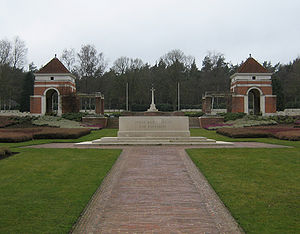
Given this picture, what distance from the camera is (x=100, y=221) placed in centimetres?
557

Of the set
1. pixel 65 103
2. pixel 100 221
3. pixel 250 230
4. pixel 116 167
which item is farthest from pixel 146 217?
pixel 65 103

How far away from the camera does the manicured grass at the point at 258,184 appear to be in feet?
17.8

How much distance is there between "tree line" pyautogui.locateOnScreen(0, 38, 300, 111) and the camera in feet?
184

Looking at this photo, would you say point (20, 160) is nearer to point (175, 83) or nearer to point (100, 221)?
A: point (100, 221)

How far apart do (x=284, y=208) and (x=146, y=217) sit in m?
2.98

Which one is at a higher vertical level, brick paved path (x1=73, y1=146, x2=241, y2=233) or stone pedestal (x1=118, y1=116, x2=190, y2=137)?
stone pedestal (x1=118, y1=116, x2=190, y2=137)

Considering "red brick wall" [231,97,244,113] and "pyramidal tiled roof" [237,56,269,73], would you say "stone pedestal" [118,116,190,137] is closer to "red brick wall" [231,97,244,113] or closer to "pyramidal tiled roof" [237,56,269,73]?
"red brick wall" [231,97,244,113]

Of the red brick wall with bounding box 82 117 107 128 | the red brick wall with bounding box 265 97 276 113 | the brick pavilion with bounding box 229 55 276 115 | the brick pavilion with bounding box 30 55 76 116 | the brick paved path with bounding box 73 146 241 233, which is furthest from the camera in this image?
the brick pavilion with bounding box 30 55 76 116

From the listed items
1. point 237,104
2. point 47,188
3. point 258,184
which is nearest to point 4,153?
point 47,188

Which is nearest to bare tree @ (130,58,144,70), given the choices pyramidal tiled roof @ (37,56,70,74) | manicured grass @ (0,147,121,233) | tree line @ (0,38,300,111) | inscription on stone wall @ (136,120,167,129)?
tree line @ (0,38,300,111)

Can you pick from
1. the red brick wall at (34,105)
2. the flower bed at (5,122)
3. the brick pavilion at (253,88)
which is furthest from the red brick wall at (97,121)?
the brick pavilion at (253,88)

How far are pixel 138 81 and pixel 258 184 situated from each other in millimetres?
56517

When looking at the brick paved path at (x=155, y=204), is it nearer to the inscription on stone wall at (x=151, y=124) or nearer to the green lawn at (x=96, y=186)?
the green lawn at (x=96, y=186)

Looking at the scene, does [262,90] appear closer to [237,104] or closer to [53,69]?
[237,104]
